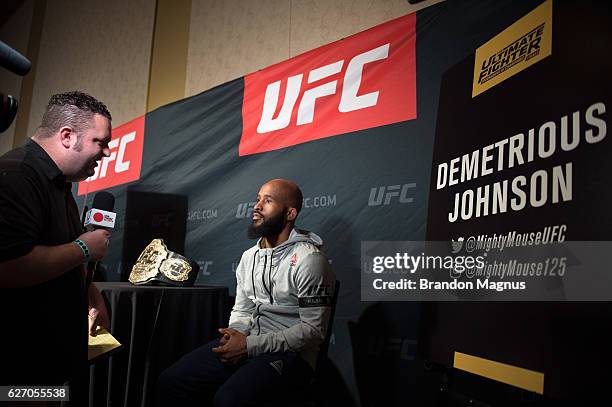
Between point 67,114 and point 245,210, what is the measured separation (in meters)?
1.62

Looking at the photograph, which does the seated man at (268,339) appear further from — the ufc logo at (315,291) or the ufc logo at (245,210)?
the ufc logo at (245,210)

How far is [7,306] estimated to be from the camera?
111 centimetres

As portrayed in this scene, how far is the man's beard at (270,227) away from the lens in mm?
2064

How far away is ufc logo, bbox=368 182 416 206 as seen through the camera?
216 centimetres

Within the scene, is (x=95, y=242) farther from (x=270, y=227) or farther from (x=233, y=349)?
(x=270, y=227)

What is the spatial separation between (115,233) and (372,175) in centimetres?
264

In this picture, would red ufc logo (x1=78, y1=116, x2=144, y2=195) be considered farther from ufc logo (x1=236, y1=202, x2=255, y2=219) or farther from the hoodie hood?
the hoodie hood

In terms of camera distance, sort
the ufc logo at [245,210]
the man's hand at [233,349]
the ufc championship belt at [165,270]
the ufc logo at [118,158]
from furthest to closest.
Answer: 1. the ufc logo at [118,158]
2. the ufc logo at [245,210]
3. the ufc championship belt at [165,270]
4. the man's hand at [233,349]

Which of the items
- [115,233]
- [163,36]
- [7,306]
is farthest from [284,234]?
[163,36]

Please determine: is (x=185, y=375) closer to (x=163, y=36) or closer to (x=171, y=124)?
(x=171, y=124)

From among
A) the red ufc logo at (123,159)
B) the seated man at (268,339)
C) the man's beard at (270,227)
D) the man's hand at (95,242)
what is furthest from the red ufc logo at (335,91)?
the man's hand at (95,242)

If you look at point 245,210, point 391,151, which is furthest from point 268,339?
point 245,210

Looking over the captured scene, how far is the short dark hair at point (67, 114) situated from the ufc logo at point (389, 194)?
140 cm

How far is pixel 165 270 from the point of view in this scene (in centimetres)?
246
